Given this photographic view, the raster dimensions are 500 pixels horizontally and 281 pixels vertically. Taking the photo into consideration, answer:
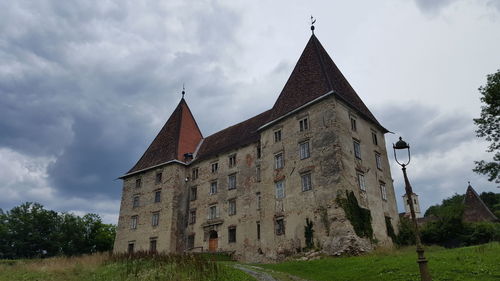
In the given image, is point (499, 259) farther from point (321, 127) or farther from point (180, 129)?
point (180, 129)

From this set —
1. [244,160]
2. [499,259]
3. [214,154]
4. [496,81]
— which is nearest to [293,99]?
[244,160]

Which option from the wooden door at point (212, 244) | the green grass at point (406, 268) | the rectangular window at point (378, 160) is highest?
the rectangular window at point (378, 160)

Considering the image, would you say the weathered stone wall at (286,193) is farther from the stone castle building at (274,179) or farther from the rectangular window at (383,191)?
the rectangular window at (383,191)

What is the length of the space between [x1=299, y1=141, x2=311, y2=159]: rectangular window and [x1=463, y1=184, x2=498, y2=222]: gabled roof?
77.2ft

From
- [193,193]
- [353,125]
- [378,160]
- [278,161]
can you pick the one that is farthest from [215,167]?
[378,160]

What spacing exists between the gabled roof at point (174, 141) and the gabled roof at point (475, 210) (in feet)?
100

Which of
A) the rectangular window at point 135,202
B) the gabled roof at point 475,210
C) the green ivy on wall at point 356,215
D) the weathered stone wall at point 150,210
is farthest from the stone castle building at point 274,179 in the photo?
the gabled roof at point 475,210

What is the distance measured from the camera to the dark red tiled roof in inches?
1311

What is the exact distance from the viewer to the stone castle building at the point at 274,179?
24594 mm

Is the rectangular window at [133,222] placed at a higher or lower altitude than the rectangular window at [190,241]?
higher

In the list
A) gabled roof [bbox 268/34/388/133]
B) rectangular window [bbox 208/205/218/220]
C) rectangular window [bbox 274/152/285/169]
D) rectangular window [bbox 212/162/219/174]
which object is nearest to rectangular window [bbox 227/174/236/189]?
rectangular window [bbox 212/162/219/174]

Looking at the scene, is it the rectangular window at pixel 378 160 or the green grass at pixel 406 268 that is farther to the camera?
the rectangular window at pixel 378 160

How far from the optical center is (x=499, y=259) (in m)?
14.3

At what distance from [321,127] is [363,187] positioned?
4978 mm
